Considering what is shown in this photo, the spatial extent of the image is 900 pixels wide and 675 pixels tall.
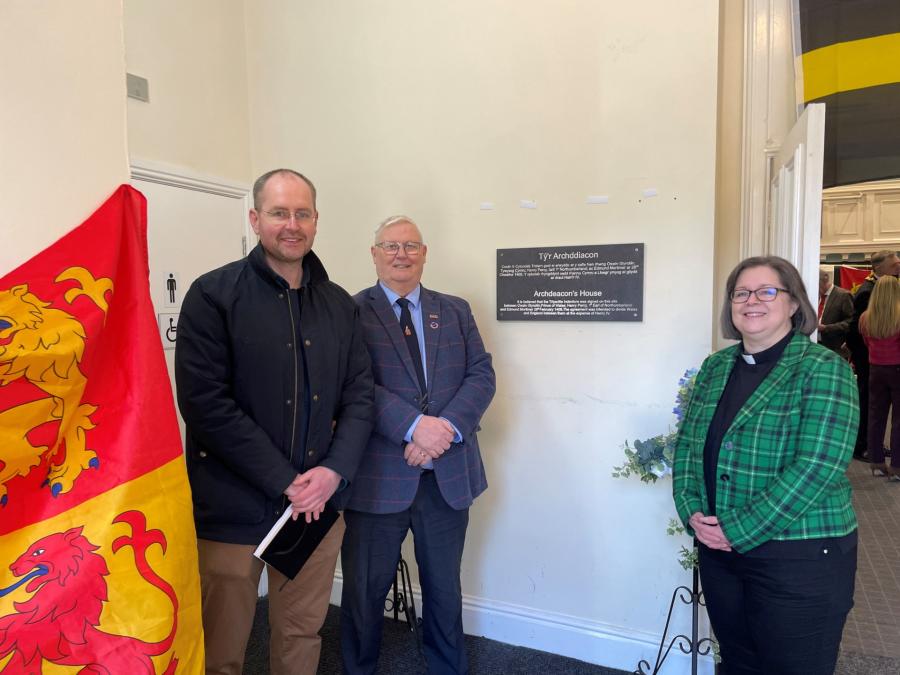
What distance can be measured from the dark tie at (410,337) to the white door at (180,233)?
3.11 ft

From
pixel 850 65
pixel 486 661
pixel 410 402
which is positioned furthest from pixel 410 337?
pixel 850 65

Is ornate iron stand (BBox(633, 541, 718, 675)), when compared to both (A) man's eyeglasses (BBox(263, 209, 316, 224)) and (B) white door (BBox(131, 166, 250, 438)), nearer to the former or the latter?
(A) man's eyeglasses (BBox(263, 209, 316, 224))

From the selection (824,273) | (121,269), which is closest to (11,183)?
(121,269)

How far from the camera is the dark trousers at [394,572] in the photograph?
1906 mm

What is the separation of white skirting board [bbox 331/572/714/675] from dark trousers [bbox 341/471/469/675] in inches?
19.5

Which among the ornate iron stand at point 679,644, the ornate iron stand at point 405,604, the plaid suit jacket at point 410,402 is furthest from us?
the ornate iron stand at point 405,604

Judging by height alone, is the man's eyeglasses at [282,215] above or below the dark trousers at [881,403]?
above

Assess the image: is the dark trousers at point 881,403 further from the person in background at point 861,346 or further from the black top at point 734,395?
the black top at point 734,395

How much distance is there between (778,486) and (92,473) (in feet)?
4.86

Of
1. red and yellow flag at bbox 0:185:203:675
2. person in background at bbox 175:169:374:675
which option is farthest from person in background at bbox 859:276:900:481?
red and yellow flag at bbox 0:185:203:675

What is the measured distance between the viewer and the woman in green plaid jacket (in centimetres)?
137

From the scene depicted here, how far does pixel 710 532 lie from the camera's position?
4.90 ft

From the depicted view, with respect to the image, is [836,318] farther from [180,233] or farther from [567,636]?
[180,233]

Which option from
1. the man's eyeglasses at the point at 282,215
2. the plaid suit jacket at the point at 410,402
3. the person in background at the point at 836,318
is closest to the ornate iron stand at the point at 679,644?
the plaid suit jacket at the point at 410,402
